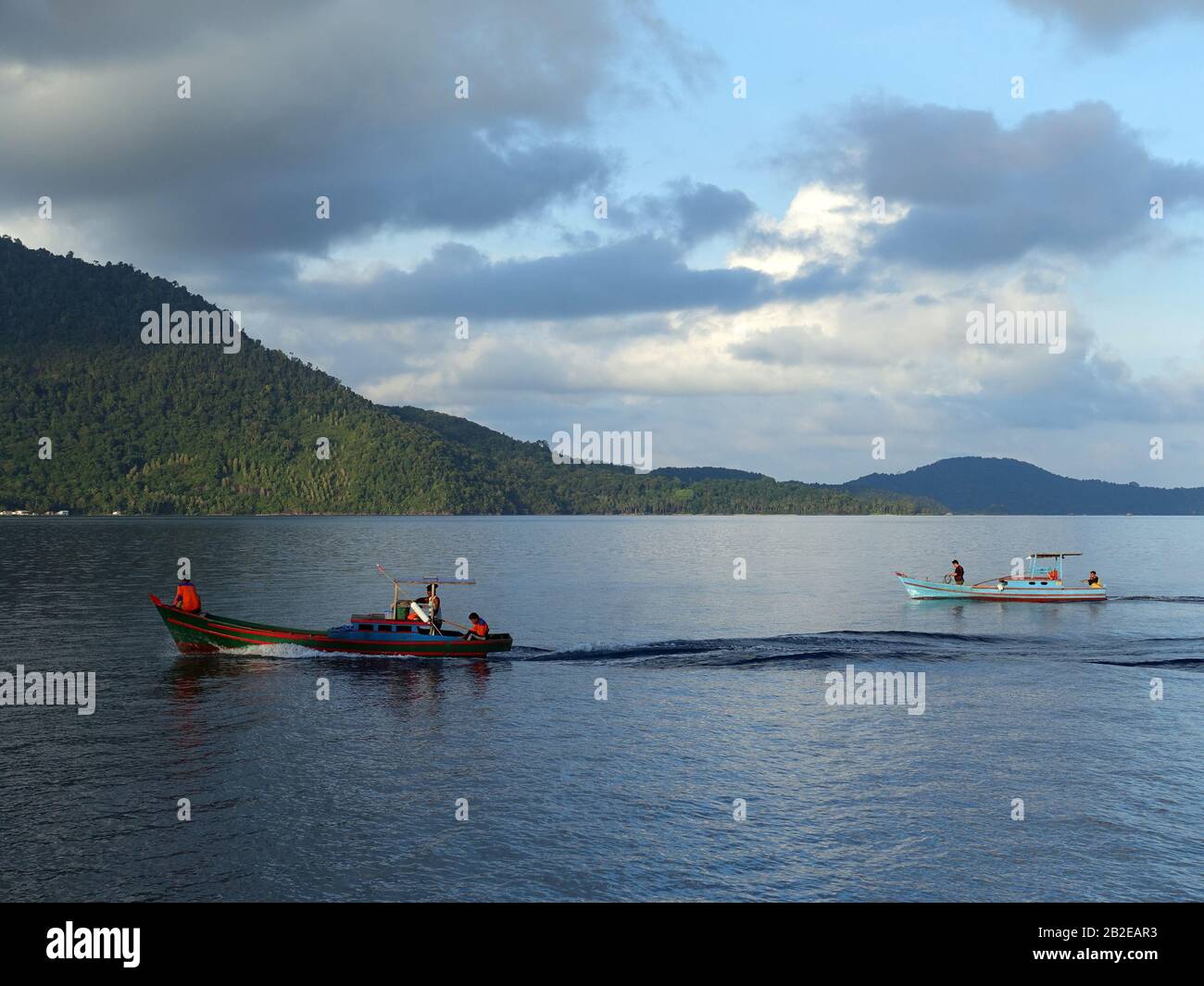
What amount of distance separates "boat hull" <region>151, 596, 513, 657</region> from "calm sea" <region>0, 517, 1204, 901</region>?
1.02 meters

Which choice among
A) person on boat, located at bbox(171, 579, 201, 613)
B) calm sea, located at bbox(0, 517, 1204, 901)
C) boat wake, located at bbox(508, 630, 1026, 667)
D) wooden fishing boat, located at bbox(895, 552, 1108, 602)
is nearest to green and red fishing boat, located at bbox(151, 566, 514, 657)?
person on boat, located at bbox(171, 579, 201, 613)

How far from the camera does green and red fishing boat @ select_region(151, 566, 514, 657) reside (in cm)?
5859

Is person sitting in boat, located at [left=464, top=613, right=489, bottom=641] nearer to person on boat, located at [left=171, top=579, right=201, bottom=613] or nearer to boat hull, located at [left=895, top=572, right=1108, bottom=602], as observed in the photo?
person on boat, located at [left=171, top=579, right=201, bottom=613]

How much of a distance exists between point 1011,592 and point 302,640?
71.1m

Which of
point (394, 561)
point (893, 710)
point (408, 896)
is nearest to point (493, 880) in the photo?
point (408, 896)

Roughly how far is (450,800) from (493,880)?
6.66 m

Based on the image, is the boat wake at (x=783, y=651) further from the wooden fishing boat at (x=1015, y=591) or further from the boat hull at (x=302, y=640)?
the wooden fishing boat at (x=1015, y=591)

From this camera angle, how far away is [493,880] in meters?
24.8

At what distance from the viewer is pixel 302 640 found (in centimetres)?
5900

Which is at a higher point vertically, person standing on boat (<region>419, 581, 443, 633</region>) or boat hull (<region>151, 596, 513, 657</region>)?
person standing on boat (<region>419, 581, 443, 633</region>)

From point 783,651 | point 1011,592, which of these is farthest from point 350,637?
point 1011,592

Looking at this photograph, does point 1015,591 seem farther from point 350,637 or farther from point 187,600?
point 187,600
